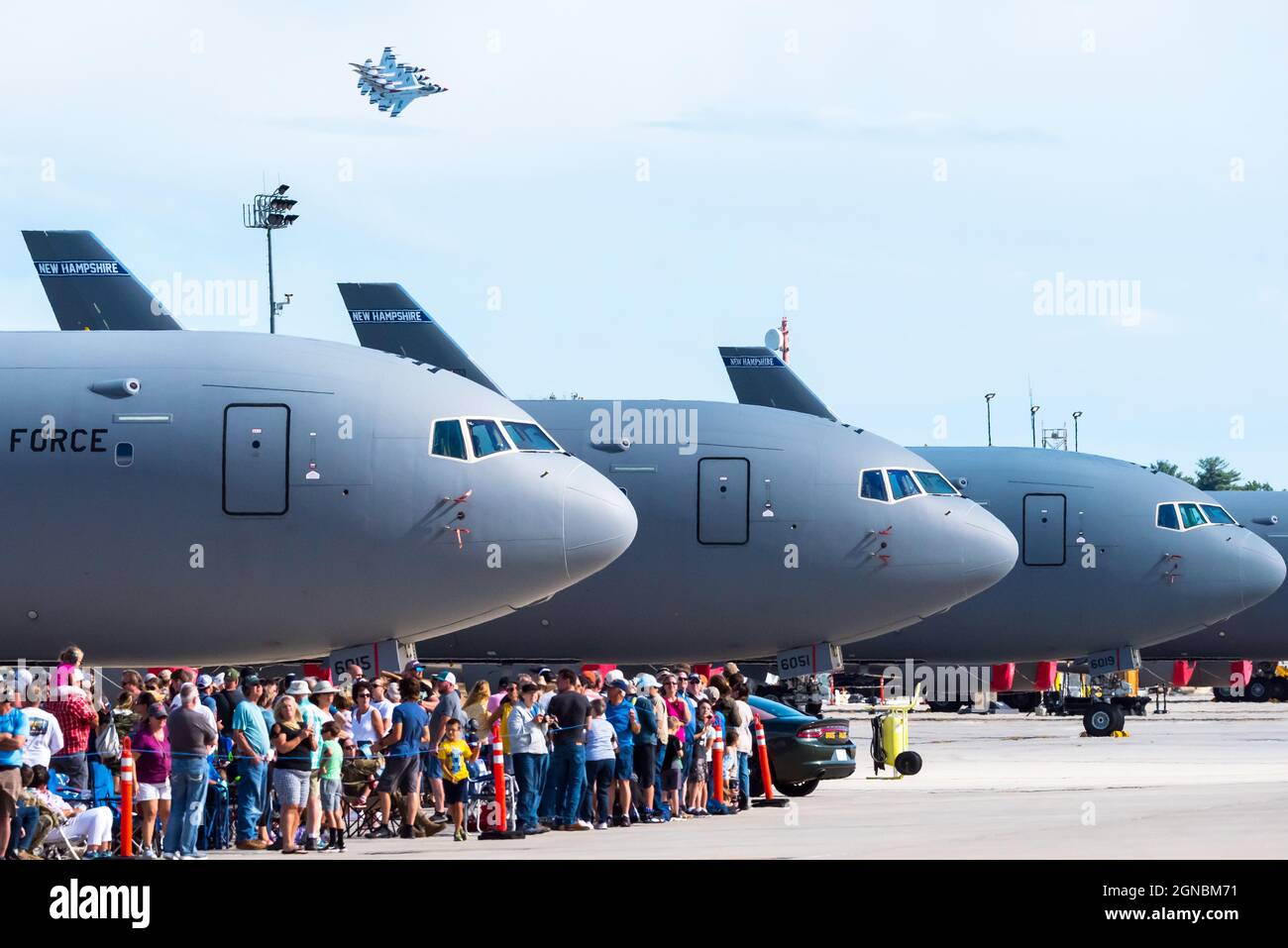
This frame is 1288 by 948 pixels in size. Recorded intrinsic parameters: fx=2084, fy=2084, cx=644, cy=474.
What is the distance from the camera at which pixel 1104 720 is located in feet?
152

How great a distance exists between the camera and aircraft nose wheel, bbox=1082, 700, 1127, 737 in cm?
4612

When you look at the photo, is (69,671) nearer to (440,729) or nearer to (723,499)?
(440,729)

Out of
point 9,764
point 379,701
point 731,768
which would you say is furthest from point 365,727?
point 731,768

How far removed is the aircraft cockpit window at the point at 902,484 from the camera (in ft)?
118

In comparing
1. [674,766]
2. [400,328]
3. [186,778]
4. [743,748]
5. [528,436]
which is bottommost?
[674,766]

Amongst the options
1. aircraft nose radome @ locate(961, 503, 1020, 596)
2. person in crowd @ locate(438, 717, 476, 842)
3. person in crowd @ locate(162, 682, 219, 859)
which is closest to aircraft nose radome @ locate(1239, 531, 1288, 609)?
aircraft nose radome @ locate(961, 503, 1020, 596)

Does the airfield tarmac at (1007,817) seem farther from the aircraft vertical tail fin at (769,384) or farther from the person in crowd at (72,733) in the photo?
the aircraft vertical tail fin at (769,384)

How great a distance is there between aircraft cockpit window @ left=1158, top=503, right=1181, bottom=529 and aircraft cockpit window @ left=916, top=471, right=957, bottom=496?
8522 millimetres

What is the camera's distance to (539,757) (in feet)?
→ 79.0

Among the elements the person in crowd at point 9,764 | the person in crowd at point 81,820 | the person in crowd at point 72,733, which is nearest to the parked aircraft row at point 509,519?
the person in crowd at point 72,733

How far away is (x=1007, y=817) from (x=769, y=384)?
18651 millimetres

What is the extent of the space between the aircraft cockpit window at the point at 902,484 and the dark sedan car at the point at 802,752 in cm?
692

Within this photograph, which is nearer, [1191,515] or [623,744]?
[623,744]
